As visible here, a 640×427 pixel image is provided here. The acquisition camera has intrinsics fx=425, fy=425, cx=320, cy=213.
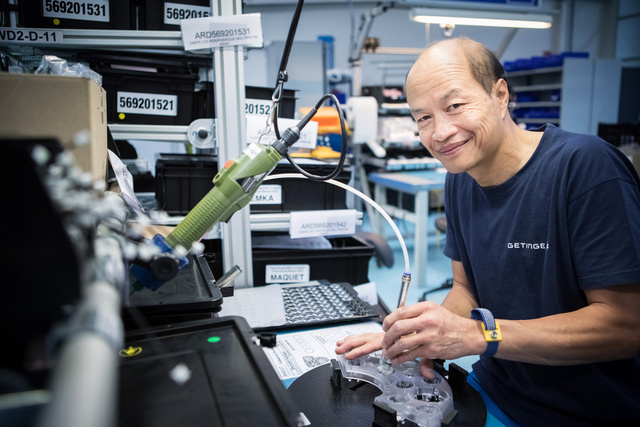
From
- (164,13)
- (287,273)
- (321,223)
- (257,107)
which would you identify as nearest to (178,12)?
(164,13)

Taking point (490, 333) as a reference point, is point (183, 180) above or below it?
above

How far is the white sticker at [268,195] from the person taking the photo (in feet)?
4.60

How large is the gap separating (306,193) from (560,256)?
0.81m

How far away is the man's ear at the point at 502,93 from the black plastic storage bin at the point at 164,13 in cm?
91

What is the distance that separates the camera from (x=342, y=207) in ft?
4.98

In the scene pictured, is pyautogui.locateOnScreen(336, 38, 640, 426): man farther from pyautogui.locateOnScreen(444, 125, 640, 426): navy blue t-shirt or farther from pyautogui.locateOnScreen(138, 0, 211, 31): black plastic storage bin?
pyautogui.locateOnScreen(138, 0, 211, 31): black plastic storage bin

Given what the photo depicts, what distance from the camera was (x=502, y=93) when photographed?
39.8 inches

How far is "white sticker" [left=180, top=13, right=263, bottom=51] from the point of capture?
1149 mm

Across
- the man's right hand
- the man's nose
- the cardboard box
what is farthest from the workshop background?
the man's nose

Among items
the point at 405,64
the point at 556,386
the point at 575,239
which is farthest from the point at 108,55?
the point at 405,64

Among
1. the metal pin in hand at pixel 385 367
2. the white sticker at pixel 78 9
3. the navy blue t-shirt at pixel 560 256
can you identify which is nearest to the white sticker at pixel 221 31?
the white sticker at pixel 78 9

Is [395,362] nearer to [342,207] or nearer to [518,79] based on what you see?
[342,207]

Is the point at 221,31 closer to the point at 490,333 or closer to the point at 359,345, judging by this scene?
the point at 359,345

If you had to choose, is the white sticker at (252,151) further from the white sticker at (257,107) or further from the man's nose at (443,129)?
the white sticker at (257,107)
